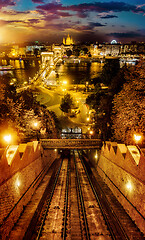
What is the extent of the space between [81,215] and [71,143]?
6950 mm

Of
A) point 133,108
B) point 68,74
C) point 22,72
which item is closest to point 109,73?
point 133,108

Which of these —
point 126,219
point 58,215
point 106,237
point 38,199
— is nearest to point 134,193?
point 126,219

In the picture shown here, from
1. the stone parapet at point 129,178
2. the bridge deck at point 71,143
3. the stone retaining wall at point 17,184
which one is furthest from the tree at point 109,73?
the stone retaining wall at point 17,184

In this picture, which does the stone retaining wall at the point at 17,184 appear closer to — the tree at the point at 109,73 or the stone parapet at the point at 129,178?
the stone parapet at the point at 129,178

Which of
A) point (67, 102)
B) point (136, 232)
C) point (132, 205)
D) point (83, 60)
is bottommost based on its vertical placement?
point (136, 232)

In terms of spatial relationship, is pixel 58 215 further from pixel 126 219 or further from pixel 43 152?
pixel 43 152

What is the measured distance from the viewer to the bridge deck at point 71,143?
15.7 meters

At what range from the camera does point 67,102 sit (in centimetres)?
2473

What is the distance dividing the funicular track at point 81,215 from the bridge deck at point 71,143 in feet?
10.5

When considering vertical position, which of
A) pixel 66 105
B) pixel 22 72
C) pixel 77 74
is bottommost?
pixel 66 105

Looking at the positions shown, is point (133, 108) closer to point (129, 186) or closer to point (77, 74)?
point (129, 186)

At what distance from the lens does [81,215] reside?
10172 mm

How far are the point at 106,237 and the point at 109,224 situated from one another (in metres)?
0.89

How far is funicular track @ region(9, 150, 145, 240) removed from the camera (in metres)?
8.72
